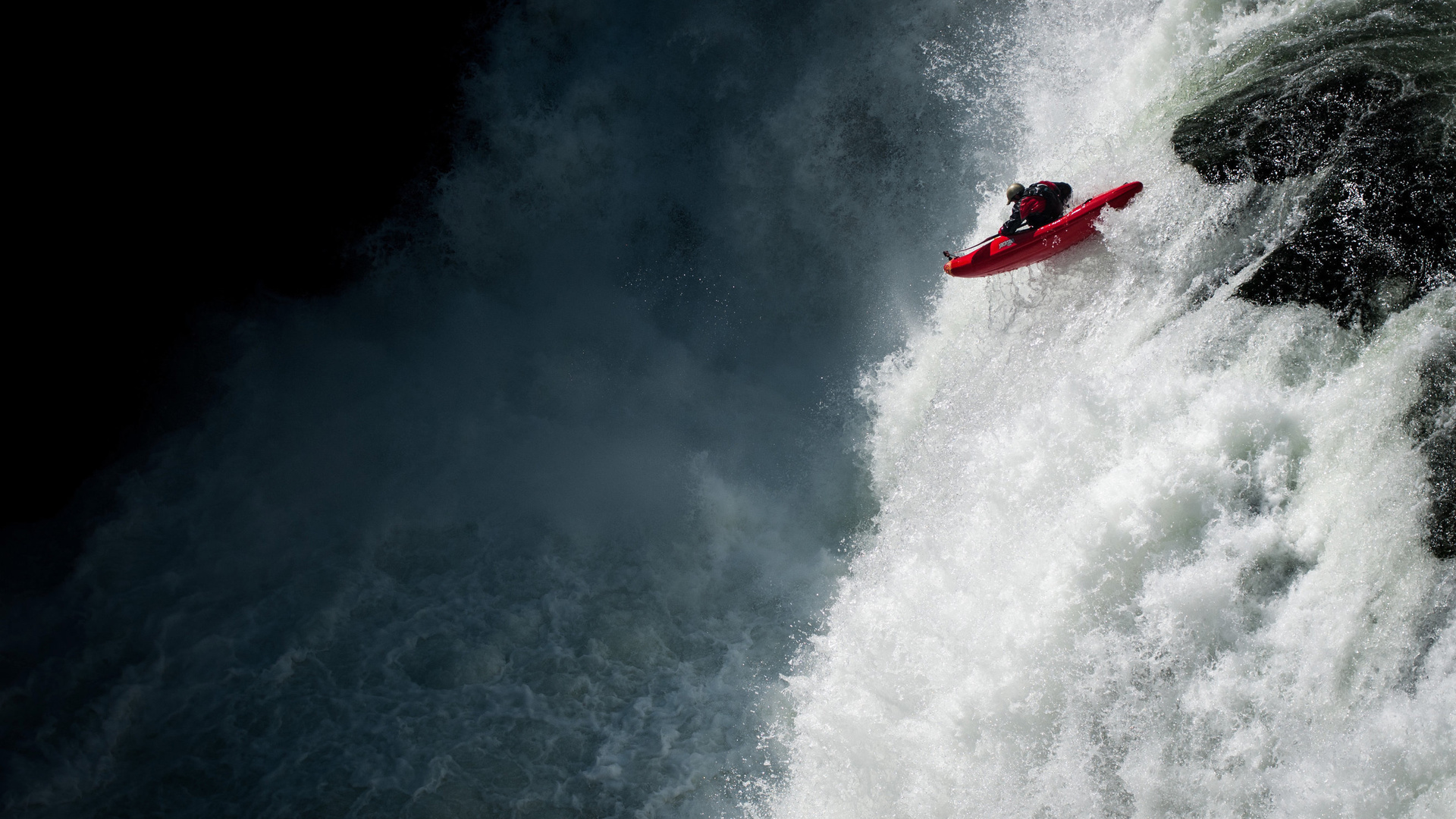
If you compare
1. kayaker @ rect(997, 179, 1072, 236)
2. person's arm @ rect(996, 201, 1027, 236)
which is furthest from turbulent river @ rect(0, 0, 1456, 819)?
person's arm @ rect(996, 201, 1027, 236)

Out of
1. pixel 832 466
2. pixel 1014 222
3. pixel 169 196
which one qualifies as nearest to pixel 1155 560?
pixel 1014 222

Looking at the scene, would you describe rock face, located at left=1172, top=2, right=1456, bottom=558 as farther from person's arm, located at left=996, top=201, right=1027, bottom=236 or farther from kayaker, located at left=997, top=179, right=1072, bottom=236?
person's arm, located at left=996, top=201, right=1027, bottom=236

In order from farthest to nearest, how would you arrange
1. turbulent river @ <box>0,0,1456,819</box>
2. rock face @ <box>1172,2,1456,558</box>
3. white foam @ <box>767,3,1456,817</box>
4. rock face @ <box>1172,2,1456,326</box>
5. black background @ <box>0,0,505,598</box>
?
black background @ <box>0,0,505,598</box> < rock face @ <box>1172,2,1456,326</box> < rock face @ <box>1172,2,1456,558</box> < turbulent river @ <box>0,0,1456,819</box> < white foam @ <box>767,3,1456,817</box>

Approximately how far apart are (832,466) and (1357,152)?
15.4 feet

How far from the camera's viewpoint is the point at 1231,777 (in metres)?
4.57

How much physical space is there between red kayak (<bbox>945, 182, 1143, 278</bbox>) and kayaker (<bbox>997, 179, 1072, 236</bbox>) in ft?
0.31

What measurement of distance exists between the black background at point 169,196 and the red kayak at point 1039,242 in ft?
18.6

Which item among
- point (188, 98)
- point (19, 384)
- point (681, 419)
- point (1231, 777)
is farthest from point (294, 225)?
point (1231, 777)

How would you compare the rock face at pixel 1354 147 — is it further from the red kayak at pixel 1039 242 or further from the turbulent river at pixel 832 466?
the red kayak at pixel 1039 242

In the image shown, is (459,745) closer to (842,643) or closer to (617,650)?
(617,650)

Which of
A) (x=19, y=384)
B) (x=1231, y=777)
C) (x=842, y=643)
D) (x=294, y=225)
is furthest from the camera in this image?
(x=294, y=225)

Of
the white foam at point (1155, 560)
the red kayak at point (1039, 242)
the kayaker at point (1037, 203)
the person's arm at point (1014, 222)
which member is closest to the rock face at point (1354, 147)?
the white foam at point (1155, 560)

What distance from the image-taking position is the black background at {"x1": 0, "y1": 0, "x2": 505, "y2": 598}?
324 inches

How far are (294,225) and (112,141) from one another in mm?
1741
